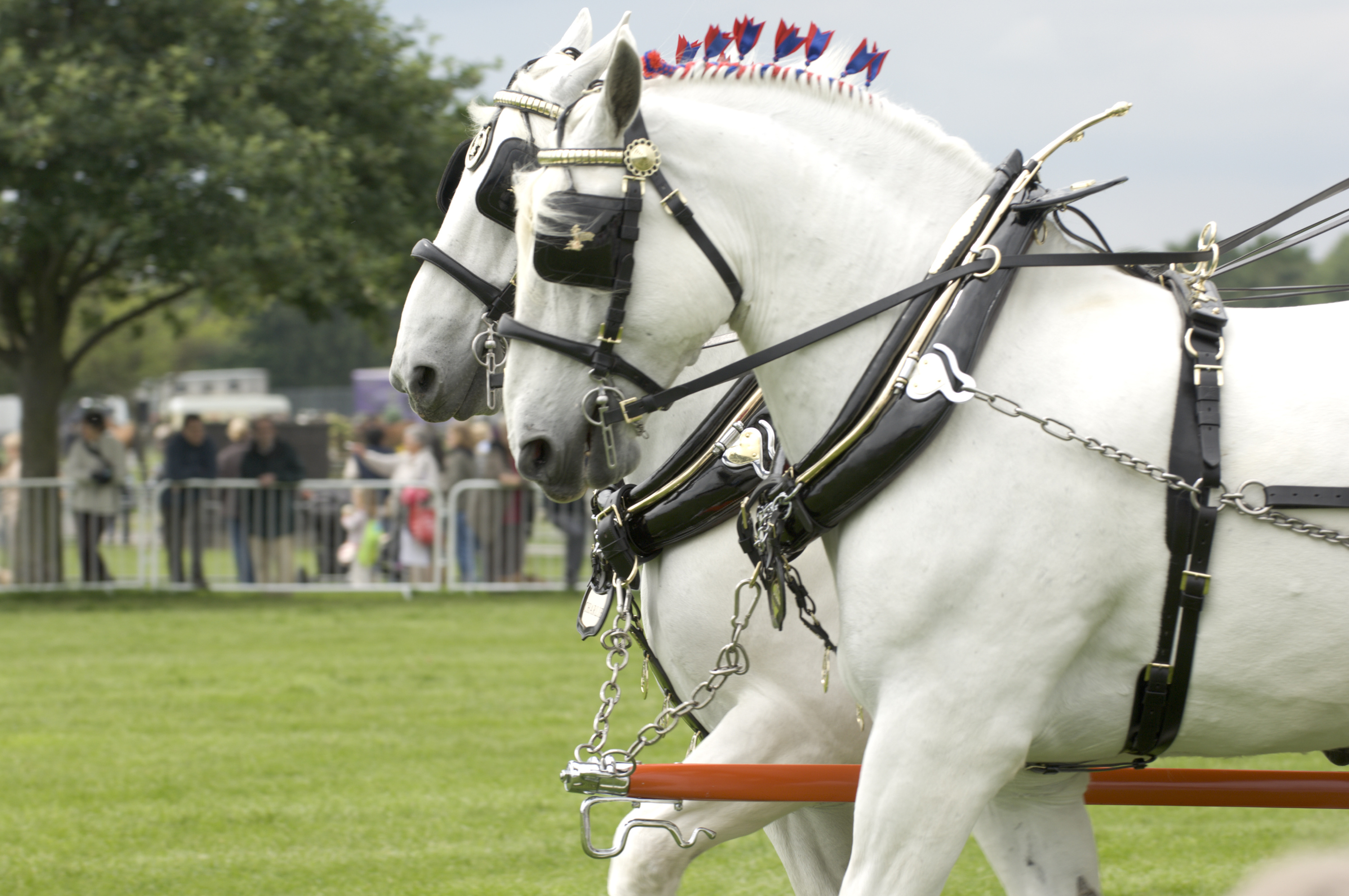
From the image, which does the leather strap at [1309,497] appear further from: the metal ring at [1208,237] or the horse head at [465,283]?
the horse head at [465,283]

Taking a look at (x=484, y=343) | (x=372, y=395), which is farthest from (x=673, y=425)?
(x=372, y=395)

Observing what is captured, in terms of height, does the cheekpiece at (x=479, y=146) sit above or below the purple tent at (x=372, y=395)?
above

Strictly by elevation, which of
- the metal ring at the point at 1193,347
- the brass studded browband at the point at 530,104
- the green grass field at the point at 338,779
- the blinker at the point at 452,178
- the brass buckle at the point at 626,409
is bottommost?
the green grass field at the point at 338,779

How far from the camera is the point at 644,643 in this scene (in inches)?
132

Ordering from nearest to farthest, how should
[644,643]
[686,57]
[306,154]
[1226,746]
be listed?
[1226,746] < [686,57] < [644,643] < [306,154]

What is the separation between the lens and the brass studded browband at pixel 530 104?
319 cm

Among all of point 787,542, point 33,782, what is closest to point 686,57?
point 787,542

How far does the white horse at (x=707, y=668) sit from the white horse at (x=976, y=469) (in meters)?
0.43

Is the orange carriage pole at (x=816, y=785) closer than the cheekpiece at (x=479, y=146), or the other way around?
the orange carriage pole at (x=816, y=785)

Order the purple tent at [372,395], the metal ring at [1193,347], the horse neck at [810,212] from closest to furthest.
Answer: the metal ring at [1193,347], the horse neck at [810,212], the purple tent at [372,395]

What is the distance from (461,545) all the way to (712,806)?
11.4 metres

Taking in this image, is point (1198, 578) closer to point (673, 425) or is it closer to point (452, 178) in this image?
point (673, 425)

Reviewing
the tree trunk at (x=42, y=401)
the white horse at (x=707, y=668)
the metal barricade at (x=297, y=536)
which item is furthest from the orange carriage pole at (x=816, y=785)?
the tree trunk at (x=42, y=401)

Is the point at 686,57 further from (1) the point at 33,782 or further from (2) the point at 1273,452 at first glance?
(1) the point at 33,782
